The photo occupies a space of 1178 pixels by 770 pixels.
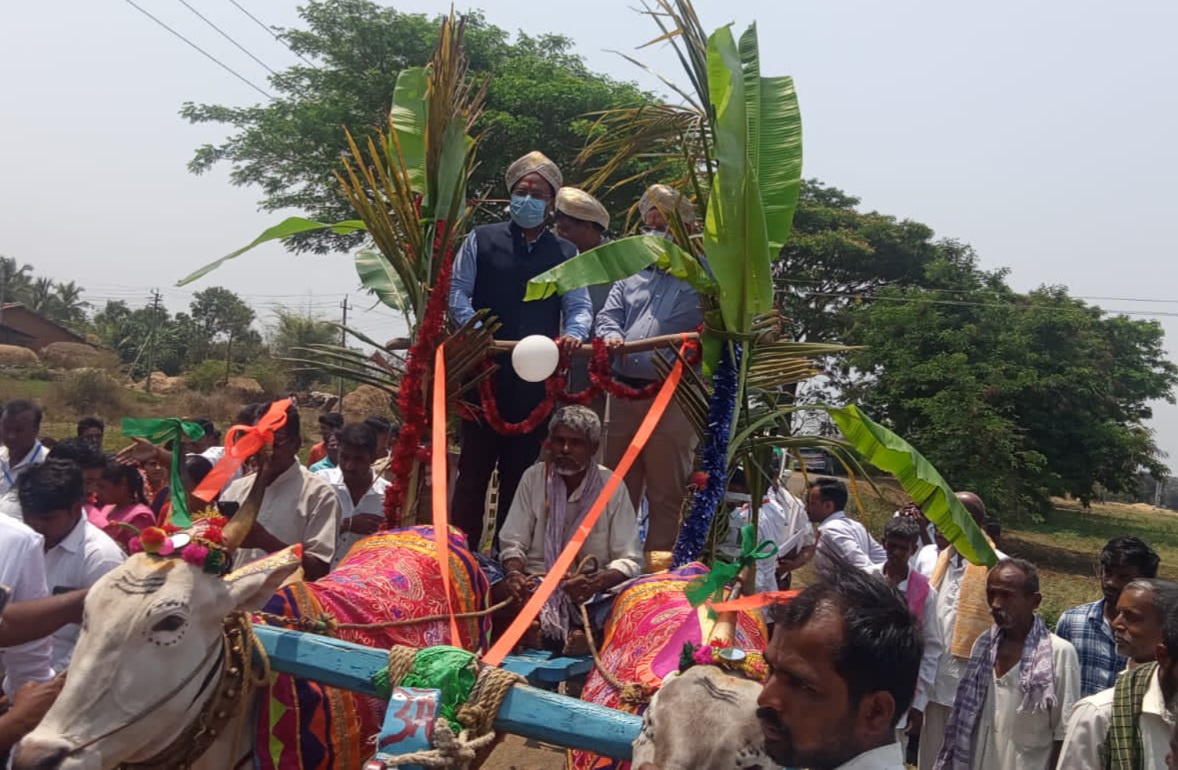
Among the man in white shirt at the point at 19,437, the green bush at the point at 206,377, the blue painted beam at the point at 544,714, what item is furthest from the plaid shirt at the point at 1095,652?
the green bush at the point at 206,377

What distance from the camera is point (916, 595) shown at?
666cm

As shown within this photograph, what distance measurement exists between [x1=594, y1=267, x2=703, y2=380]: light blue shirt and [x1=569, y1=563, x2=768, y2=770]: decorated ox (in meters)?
1.61

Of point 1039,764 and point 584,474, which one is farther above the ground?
point 584,474

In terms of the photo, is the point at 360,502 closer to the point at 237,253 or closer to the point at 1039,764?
the point at 237,253

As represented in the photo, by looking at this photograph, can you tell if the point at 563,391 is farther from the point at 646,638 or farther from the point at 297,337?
the point at 297,337

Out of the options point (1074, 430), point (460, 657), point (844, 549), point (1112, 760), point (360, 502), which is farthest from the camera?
point (1074, 430)

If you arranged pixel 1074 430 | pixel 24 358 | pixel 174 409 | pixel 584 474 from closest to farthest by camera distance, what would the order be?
pixel 584 474, pixel 1074 430, pixel 174 409, pixel 24 358

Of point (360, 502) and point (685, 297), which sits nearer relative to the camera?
point (685, 297)

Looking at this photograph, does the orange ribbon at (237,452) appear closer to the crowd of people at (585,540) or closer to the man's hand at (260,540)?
the crowd of people at (585,540)

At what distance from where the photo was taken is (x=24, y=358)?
108 feet

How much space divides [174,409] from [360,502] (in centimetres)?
2304

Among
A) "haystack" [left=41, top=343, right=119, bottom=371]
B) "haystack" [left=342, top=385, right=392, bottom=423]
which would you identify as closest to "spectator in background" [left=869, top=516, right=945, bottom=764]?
"haystack" [left=342, top=385, right=392, bottom=423]

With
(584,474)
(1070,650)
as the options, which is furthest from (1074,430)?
(584,474)

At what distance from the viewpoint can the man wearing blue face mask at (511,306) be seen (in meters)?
5.84
